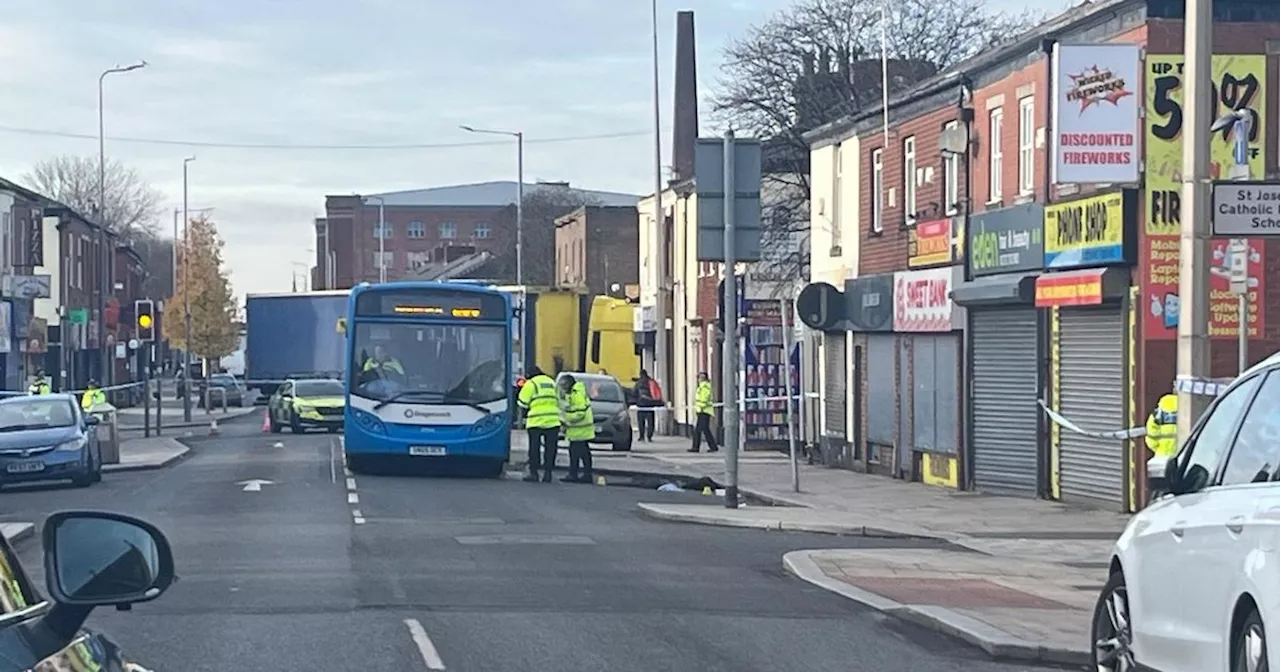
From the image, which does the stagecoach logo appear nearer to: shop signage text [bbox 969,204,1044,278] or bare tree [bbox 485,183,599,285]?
shop signage text [bbox 969,204,1044,278]

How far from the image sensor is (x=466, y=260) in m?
106

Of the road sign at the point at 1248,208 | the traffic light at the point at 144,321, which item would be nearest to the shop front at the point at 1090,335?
the road sign at the point at 1248,208

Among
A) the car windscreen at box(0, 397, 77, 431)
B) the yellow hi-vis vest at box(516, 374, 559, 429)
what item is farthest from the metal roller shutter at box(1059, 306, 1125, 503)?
the car windscreen at box(0, 397, 77, 431)

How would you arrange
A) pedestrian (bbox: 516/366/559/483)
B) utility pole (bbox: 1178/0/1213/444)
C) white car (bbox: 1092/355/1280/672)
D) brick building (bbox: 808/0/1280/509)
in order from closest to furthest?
white car (bbox: 1092/355/1280/672) → utility pole (bbox: 1178/0/1213/444) → brick building (bbox: 808/0/1280/509) → pedestrian (bbox: 516/366/559/483)

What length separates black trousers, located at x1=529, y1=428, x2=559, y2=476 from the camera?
29.1 meters

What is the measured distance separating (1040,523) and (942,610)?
8469mm

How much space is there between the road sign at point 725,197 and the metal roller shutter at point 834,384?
12.2m

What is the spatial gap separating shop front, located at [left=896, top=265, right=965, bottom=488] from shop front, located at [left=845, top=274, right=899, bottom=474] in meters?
0.43

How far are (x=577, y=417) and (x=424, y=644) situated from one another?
17.7m

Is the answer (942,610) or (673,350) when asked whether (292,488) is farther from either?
(673,350)

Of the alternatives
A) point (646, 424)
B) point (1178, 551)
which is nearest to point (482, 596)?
point (1178, 551)

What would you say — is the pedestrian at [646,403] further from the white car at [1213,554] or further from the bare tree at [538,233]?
the bare tree at [538,233]

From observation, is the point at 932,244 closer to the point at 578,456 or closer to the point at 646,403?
the point at 578,456

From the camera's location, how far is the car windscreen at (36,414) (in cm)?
2842
